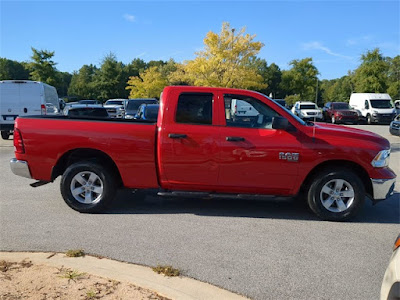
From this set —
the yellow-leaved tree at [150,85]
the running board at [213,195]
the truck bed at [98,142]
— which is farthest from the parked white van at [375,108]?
the truck bed at [98,142]

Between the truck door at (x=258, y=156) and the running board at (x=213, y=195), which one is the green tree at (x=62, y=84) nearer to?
the running board at (x=213, y=195)

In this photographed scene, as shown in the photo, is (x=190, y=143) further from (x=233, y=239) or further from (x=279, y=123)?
(x=233, y=239)

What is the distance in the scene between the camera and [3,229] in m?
4.76

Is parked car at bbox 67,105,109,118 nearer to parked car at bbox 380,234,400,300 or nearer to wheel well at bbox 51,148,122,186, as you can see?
wheel well at bbox 51,148,122,186

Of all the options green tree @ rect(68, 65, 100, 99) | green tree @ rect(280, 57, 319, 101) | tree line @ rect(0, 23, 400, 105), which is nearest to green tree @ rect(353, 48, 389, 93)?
tree line @ rect(0, 23, 400, 105)

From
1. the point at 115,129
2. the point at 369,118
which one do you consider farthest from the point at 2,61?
the point at 115,129

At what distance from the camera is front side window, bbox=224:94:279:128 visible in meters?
5.33

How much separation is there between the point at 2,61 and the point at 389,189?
7765cm

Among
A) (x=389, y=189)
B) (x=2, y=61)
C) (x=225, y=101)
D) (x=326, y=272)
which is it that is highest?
(x=2, y=61)

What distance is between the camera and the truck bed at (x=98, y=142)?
5340 mm

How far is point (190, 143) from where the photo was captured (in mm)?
5230

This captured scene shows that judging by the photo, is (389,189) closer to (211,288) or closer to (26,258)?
(211,288)

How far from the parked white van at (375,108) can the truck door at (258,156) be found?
25.4 m

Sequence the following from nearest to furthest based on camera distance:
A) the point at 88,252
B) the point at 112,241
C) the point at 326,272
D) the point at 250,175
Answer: the point at 326,272, the point at 88,252, the point at 112,241, the point at 250,175
